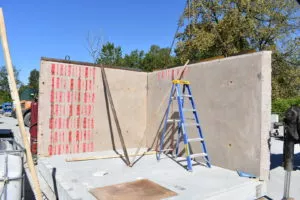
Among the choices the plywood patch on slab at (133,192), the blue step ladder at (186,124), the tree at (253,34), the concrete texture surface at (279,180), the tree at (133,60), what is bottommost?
the concrete texture surface at (279,180)

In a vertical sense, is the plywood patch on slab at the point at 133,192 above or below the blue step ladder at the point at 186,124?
below

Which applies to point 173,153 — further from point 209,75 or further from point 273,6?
point 273,6

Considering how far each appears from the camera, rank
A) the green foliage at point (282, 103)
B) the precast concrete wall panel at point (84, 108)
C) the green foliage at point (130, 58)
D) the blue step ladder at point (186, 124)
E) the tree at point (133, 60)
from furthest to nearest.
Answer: the tree at point (133, 60), the green foliage at point (130, 58), the green foliage at point (282, 103), the precast concrete wall panel at point (84, 108), the blue step ladder at point (186, 124)

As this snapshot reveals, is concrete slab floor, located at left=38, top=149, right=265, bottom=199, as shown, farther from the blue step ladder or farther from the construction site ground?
the blue step ladder

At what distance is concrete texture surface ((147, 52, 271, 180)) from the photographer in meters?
3.55

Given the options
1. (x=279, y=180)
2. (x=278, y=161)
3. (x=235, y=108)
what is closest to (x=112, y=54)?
(x=278, y=161)

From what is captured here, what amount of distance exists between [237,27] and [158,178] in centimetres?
967

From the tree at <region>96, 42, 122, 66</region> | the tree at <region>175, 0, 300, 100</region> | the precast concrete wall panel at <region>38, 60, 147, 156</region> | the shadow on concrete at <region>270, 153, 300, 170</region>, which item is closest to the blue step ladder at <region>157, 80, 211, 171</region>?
the precast concrete wall panel at <region>38, 60, 147, 156</region>

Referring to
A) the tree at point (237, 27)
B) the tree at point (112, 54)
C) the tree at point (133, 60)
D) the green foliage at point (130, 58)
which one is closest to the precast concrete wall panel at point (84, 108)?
the tree at point (237, 27)

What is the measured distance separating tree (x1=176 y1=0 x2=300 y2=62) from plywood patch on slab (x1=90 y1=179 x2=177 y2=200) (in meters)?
8.82

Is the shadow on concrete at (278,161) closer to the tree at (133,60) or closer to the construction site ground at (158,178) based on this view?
the construction site ground at (158,178)

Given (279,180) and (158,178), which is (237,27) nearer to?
(279,180)

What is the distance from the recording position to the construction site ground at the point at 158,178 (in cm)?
298

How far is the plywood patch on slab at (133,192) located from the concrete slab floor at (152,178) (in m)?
0.11
